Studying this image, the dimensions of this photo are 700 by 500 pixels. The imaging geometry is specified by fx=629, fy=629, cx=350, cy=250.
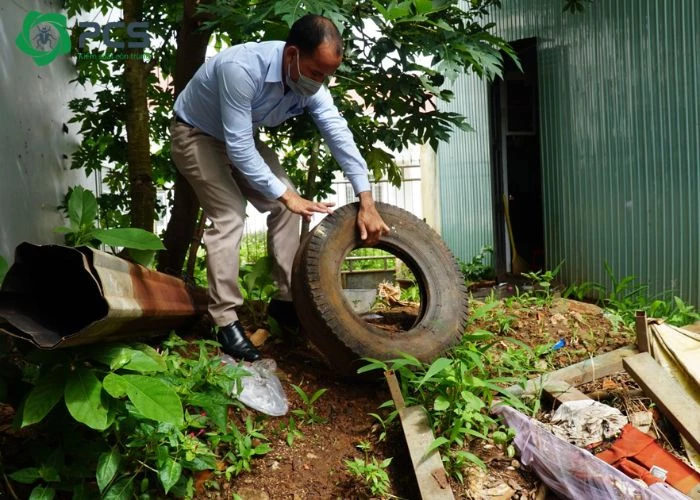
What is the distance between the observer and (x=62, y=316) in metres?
2.32

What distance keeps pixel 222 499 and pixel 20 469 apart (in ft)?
2.61

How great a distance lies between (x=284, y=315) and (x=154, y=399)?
5.44 ft

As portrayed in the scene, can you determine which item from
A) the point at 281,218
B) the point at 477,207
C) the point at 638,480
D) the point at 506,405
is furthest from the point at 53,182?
the point at 477,207

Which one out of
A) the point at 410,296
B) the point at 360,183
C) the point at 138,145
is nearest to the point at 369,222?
the point at 360,183

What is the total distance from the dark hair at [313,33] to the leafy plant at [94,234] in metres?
1.17

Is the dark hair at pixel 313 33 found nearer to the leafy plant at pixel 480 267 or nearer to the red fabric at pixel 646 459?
the red fabric at pixel 646 459

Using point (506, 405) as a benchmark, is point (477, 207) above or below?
above

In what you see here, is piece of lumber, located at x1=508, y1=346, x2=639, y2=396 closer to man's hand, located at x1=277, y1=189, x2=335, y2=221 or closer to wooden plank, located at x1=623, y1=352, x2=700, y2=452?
wooden plank, located at x1=623, y1=352, x2=700, y2=452

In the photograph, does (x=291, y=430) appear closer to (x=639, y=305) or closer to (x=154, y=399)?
(x=154, y=399)

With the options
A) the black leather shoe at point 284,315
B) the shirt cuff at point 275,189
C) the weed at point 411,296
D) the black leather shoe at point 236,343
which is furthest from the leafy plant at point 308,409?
the weed at point 411,296

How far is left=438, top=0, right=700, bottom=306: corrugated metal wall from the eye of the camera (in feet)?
15.4

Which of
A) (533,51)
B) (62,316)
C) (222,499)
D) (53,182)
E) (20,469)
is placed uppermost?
(533,51)

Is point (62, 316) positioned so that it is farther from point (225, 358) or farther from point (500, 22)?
point (500, 22)

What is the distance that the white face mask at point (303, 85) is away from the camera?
3.19 m
